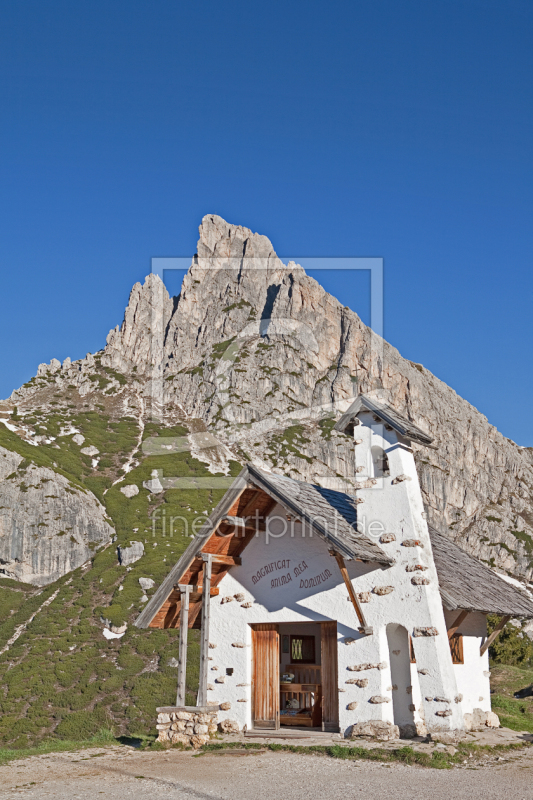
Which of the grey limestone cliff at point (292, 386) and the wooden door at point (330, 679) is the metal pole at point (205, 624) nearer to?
the wooden door at point (330, 679)

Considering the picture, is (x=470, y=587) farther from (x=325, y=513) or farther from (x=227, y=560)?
(x=227, y=560)

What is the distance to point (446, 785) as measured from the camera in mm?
8961

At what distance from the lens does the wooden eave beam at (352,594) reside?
12.6 metres

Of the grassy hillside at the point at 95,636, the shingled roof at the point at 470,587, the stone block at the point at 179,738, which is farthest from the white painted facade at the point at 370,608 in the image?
the grassy hillside at the point at 95,636

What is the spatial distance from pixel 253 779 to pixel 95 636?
43.8 meters

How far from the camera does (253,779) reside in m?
9.67

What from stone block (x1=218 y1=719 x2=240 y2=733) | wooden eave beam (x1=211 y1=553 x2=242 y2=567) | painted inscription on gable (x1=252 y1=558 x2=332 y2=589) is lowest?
stone block (x1=218 y1=719 x2=240 y2=733)

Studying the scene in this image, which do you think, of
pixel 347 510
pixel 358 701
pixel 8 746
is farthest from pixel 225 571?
pixel 8 746

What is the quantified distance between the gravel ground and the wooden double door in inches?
95.5

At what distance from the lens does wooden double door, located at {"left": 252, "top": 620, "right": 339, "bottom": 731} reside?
14016mm

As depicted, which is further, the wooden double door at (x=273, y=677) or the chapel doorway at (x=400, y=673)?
the wooden double door at (x=273, y=677)

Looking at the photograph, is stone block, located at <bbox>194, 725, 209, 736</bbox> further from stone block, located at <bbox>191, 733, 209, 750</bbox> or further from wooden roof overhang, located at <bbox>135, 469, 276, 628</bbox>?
wooden roof overhang, located at <bbox>135, 469, 276, 628</bbox>

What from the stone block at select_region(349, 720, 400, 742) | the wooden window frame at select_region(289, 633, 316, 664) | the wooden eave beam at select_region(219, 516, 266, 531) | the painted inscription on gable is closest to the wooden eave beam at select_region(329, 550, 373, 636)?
the painted inscription on gable

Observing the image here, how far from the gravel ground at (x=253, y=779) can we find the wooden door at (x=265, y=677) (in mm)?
2412
